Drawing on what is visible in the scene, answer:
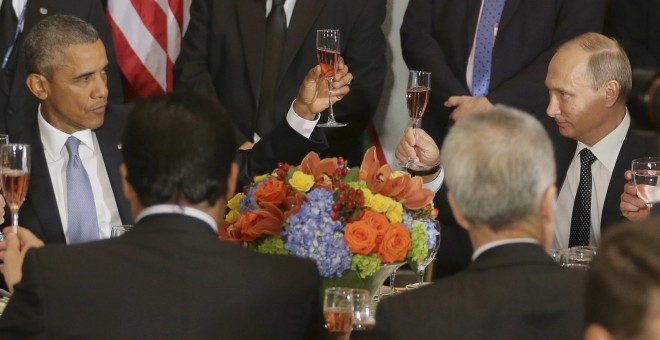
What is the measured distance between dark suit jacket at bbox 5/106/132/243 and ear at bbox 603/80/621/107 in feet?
6.16

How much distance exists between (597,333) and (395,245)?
60.1 inches

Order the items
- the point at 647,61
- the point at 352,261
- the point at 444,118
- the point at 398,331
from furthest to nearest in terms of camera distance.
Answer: the point at 444,118 < the point at 647,61 < the point at 352,261 < the point at 398,331

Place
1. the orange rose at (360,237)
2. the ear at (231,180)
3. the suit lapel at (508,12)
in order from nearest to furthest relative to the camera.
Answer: the ear at (231,180)
the orange rose at (360,237)
the suit lapel at (508,12)

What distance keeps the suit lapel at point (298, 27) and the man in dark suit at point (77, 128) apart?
123cm

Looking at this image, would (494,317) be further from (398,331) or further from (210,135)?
(210,135)

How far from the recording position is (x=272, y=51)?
569 cm

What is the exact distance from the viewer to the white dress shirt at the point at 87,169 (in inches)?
171

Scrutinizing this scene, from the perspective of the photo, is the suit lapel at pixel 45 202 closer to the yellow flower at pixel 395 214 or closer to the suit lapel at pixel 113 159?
the suit lapel at pixel 113 159

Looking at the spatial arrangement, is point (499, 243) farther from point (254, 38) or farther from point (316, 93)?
point (254, 38)

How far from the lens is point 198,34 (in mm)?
5801

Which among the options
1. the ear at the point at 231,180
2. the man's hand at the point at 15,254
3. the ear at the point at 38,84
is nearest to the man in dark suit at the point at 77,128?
the ear at the point at 38,84

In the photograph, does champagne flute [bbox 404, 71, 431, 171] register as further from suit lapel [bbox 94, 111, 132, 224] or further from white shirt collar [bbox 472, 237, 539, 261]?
white shirt collar [bbox 472, 237, 539, 261]

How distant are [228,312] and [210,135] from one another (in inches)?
15.1

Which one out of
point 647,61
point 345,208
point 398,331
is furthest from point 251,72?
point 398,331
